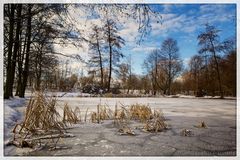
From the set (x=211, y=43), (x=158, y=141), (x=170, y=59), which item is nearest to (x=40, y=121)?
(x=158, y=141)

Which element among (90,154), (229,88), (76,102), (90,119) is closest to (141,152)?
(90,154)

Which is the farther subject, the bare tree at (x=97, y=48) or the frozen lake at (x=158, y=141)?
the bare tree at (x=97, y=48)

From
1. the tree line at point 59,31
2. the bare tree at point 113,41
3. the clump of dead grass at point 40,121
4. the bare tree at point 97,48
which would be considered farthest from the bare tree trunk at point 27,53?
the clump of dead grass at point 40,121

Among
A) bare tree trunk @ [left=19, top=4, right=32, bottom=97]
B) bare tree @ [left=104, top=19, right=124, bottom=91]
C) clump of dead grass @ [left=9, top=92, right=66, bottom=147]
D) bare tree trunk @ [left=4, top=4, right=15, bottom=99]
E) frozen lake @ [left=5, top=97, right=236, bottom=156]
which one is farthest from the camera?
bare tree trunk @ [left=19, top=4, right=32, bottom=97]

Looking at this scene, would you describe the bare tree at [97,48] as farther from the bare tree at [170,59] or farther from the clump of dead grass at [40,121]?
the clump of dead grass at [40,121]

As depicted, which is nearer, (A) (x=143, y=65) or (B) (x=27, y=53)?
(A) (x=143, y=65)

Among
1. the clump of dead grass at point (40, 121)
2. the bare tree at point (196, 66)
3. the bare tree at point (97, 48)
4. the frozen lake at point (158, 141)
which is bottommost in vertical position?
the frozen lake at point (158, 141)

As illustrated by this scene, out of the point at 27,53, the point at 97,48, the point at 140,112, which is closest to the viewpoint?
the point at 140,112

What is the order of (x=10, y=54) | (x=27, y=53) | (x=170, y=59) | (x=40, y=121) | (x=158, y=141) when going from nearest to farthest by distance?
1. (x=158, y=141)
2. (x=40, y=121)
3. (x=170, y=59)
4. (x=10, y=54)
5. (x=27, y=53)

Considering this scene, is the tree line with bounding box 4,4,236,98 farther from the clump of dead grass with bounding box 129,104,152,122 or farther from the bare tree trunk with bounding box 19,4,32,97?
the clump of dead grass with bounding box 129,104,152,122

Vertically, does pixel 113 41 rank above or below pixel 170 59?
above

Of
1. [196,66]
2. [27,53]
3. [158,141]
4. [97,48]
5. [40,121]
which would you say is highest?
[27,53]

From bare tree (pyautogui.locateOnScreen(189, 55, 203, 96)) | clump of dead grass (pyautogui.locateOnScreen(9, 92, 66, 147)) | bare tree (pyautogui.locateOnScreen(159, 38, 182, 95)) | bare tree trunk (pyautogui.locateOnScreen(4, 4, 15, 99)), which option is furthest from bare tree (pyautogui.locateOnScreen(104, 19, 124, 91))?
bare tree trunk (pyautogui.locateOnScreen(4, 4, 15, 99))

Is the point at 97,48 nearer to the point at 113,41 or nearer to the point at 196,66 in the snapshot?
the point at 113,41
